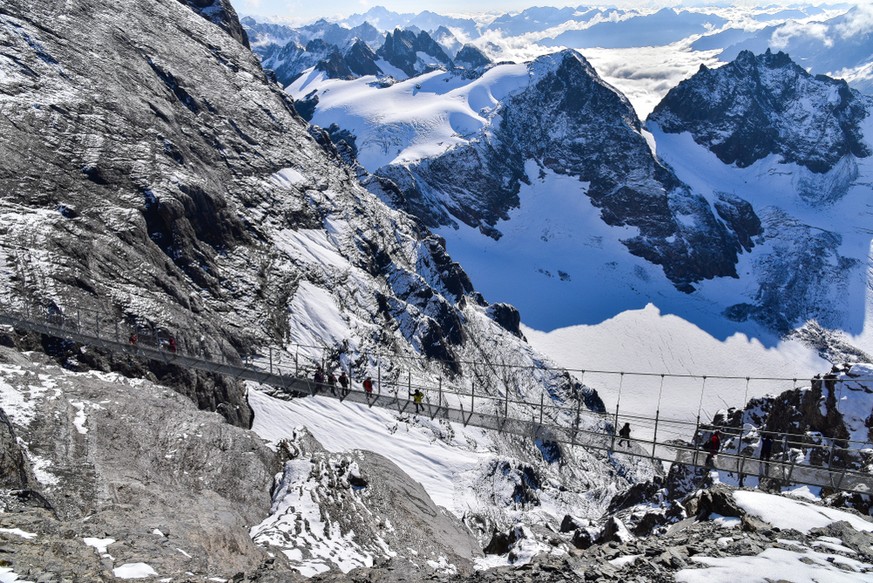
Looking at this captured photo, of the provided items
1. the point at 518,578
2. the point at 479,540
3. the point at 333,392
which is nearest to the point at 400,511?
the point at 333,392

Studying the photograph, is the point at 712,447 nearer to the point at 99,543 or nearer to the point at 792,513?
the point at 792,513

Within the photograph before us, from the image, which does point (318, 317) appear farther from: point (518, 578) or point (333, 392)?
point (518, 578)

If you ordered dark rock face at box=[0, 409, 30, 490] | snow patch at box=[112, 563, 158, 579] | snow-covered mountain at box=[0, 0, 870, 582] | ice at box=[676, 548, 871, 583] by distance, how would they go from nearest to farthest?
snow patch at box=[112, 563, 158, 579] → ice at box=[676, 548, 871, 583] → dark rock face at box=[0, 409, 30, 490] → snow-covered mountain at box=[0, 0, 870, 582]

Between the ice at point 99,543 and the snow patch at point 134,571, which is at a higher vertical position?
the ice at point 99,543

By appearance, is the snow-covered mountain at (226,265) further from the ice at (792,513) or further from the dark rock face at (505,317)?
the ice at (792,513)

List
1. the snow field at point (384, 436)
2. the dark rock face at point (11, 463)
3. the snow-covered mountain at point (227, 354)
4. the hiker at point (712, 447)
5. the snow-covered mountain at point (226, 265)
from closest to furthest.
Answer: the dark rock face at point (11, 463)
the snow-covered mountain at point (227, 354)
the hiker at point (712, 447)
the snow-covered mountain at point (226, 265)
the snow field at point (384, 436)

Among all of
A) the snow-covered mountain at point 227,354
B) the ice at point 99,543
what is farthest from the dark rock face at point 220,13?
the ice at point 99,543

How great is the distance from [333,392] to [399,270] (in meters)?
58.4

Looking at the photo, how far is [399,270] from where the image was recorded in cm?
9100

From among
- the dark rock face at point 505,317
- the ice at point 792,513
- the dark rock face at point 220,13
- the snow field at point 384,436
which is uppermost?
the dark rock face at point 220,13

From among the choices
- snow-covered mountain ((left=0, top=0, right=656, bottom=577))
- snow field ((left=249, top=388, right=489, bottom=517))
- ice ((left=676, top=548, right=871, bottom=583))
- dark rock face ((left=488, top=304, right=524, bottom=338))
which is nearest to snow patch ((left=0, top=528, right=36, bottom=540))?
snow-covered mountain ((left=0, top=0, right=656, bottom=577))

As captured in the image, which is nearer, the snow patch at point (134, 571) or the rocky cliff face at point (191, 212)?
the snow patch at point (134, 571)

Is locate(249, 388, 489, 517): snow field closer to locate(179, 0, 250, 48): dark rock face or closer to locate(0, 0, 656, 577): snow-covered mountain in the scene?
locate(0, 0, 656, 577): snow-covered mountain

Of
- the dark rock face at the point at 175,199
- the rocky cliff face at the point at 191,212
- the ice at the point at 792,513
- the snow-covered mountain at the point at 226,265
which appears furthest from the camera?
the rocky cliff face at the point at 191,212
